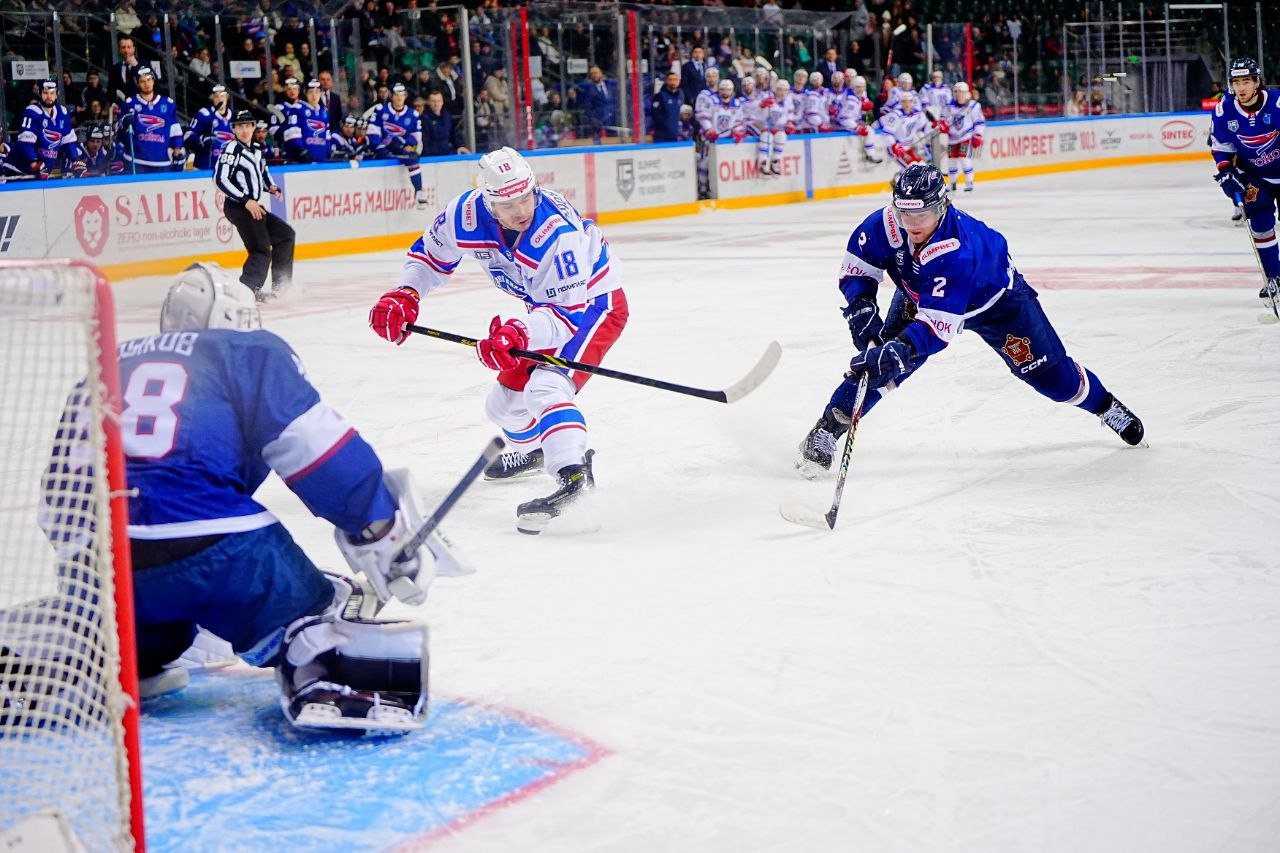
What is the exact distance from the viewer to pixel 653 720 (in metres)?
2.72

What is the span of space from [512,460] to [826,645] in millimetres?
1921

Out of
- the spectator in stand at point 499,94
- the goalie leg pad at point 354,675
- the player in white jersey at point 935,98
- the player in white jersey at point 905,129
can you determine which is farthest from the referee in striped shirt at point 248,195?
the player in white jersey at point 935,98

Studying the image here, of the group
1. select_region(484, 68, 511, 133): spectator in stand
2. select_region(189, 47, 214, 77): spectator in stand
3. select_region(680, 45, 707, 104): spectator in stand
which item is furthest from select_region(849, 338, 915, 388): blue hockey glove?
select_region(680, 45, 707, 104): spectator in stand

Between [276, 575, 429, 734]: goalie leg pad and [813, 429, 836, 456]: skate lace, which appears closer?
[276, 575, 429, 734]: goalie leg pad

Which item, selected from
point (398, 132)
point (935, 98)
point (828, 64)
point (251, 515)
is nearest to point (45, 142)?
point (398, 132)

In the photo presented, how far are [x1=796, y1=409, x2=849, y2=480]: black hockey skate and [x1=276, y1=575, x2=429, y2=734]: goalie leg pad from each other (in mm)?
2315

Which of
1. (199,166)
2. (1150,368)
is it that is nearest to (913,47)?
(199,166)

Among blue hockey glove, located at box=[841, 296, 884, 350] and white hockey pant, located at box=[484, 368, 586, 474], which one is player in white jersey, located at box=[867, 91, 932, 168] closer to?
blue hockey glove, located at box=[841, 296, 884, 350]

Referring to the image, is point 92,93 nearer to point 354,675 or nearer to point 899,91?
point 354,675

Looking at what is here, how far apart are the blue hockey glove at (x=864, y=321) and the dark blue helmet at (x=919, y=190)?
0.43 meters

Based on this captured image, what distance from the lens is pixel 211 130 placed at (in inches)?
464

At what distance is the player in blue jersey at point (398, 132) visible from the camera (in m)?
13.1

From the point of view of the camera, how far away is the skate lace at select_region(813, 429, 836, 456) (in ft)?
15.5

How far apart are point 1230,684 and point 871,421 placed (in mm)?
2791
